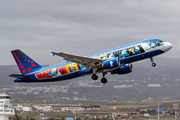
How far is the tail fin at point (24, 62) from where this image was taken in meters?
50.2

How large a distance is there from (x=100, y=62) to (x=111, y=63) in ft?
6.28

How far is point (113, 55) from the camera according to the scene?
44531 mm

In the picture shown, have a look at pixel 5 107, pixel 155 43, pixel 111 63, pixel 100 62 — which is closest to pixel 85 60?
pixel 100 62

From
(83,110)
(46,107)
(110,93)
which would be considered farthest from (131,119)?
(110,93)

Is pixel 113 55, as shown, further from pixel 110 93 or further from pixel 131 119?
pixel 110 93

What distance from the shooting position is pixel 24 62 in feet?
167

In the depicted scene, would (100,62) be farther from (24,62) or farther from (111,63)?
(24,62)

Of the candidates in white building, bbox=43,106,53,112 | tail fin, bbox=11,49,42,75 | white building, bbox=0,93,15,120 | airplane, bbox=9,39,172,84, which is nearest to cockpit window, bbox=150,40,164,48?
airplane, bbox=9,39,172,84

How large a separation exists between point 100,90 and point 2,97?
127 m

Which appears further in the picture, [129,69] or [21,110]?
[21,110]

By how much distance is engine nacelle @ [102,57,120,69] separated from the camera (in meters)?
43.5

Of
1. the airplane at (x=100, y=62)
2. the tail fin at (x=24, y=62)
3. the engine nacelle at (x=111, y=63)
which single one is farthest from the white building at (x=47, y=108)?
the engine nacelle at (x=111, y=63)

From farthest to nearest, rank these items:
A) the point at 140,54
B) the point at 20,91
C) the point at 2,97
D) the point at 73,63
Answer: the point at 20,91, the point at 2,97, the point at 73,63, the point at 140,54

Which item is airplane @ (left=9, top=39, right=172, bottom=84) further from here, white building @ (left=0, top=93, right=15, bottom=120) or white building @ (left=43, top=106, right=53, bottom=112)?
white building @ (left=43, top=106, right=53, bottom=112)
